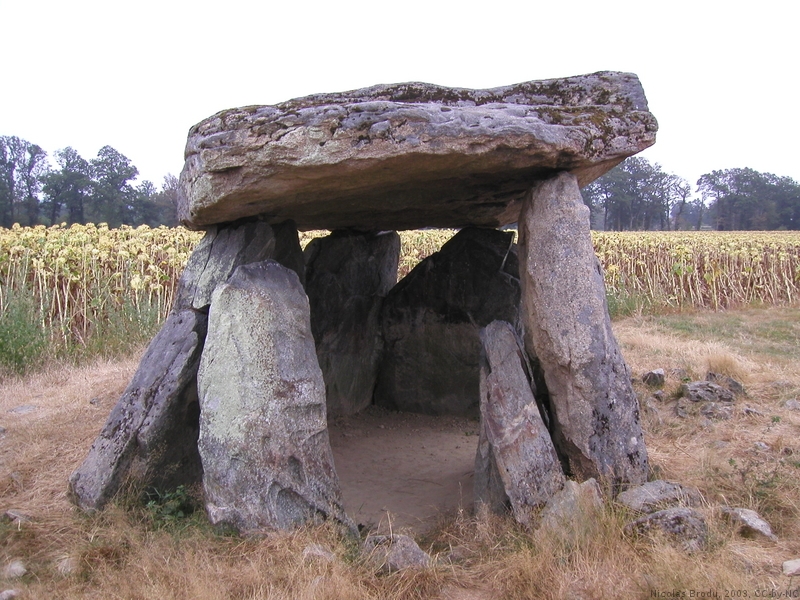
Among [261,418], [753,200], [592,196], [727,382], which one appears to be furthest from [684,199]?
[261,418]

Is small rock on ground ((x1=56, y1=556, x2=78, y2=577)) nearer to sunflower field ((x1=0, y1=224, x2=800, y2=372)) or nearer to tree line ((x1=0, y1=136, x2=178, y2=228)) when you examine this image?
sunflower field ((x1=0, y1=224, x2=800, y2=372))

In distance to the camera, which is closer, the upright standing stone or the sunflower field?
the upright standing stone

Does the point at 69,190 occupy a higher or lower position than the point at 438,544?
higher

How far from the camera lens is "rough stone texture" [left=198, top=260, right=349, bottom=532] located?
11.2ft

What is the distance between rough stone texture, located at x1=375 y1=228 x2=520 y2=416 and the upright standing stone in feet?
Result: 7.73

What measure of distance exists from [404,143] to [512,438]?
1681 mm

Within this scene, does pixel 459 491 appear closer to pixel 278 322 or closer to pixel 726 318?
pixel 278 322

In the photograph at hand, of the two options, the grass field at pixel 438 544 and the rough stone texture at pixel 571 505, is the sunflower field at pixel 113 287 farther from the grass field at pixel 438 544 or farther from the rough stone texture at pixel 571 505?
the rough stone texture at pixel 571 505

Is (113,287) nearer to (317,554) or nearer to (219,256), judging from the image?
(219,256)

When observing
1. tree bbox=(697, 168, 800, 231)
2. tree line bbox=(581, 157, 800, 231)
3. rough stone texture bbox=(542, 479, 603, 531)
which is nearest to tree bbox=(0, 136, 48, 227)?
rough stone texture bbox=(542, 479, 603, 531)

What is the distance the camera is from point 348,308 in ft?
20.6

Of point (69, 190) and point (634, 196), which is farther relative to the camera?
point (634, 196)

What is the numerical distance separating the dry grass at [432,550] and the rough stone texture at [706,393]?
0.75 m

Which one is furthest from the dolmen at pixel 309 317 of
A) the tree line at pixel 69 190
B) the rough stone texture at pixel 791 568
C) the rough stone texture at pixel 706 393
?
the tree line at pixel 69 190
